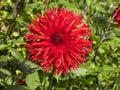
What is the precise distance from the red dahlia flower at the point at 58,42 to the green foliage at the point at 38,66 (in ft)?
0.53

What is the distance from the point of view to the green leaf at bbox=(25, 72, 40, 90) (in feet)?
8.82

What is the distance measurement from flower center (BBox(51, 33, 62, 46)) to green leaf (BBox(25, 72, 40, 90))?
44 centimetres

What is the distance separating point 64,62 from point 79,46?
0.45ft

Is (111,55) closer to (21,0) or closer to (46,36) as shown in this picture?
(21,0)

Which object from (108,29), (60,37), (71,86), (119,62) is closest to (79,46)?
(60,37)

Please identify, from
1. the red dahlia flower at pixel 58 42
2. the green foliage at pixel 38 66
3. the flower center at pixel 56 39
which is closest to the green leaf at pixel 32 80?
the green foliage at pixel 38 66

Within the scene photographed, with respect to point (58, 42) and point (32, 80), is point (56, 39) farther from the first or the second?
point (32, 80)

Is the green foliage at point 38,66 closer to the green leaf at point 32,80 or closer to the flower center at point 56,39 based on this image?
the green leaf at point 32,80

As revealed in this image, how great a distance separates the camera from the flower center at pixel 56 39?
2312 millimetres

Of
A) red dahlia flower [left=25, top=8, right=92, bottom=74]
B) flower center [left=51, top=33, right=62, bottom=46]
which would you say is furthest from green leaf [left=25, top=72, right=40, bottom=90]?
flower center [left=51, top=33, right=62, bottom=46]

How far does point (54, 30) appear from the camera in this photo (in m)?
2.38

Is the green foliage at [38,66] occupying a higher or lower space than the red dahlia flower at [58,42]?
lower

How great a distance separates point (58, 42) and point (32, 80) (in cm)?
47

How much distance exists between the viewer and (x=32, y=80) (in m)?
2.68
